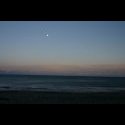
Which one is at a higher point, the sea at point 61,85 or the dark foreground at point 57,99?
the sea at point 61,85

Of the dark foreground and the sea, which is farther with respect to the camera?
the sea

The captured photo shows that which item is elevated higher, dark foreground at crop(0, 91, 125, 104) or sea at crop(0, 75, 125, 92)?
sea at crop(0, 75, 125, 92)

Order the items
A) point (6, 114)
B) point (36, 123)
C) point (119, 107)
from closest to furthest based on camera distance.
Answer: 1. point (36, 123)
2. point (6, 114)
3. point (119, 107)

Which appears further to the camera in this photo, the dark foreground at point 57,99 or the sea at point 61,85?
the sea at point 61,85

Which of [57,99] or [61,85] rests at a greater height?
[61,85]

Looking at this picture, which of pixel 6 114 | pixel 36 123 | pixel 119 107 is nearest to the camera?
pixel 36 123

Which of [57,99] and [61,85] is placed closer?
[57,99]

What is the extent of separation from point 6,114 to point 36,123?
1.45ft
